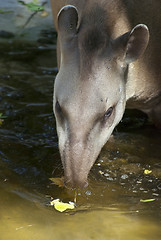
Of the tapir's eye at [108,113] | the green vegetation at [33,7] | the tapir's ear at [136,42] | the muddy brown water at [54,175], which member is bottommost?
the muddy brown water at [54,175]

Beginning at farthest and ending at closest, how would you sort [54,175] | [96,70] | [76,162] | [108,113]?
[54,175]
[108,113]
[96,70]
[76,162]

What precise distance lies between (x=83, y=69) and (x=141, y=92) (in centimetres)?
141

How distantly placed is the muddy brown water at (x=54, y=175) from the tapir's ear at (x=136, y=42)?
1238 mm

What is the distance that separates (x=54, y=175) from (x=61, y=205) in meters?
0.74

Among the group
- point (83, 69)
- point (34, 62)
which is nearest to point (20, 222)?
point (83, 69)

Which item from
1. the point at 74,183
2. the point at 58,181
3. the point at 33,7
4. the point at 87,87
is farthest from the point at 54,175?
the point at 33,7

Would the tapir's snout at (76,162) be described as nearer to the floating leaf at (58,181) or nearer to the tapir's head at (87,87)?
the tapir's head at (87,87)

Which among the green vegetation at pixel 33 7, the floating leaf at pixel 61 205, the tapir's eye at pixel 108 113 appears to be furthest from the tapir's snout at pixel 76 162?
the green vegetation at pixel 33 7

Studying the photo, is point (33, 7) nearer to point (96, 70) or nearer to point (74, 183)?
point (96, 70)

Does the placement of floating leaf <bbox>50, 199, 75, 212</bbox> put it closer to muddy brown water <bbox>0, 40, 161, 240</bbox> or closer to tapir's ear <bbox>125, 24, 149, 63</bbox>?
muddy brown water <bbox>0, 40, 161, 240</bbox>

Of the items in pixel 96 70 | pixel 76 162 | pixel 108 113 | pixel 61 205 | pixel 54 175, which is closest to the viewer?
pixel 76 162

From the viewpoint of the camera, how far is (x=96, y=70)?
15.0 ft

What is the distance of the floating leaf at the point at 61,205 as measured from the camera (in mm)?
4375

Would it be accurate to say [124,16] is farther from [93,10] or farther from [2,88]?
[2,88]
